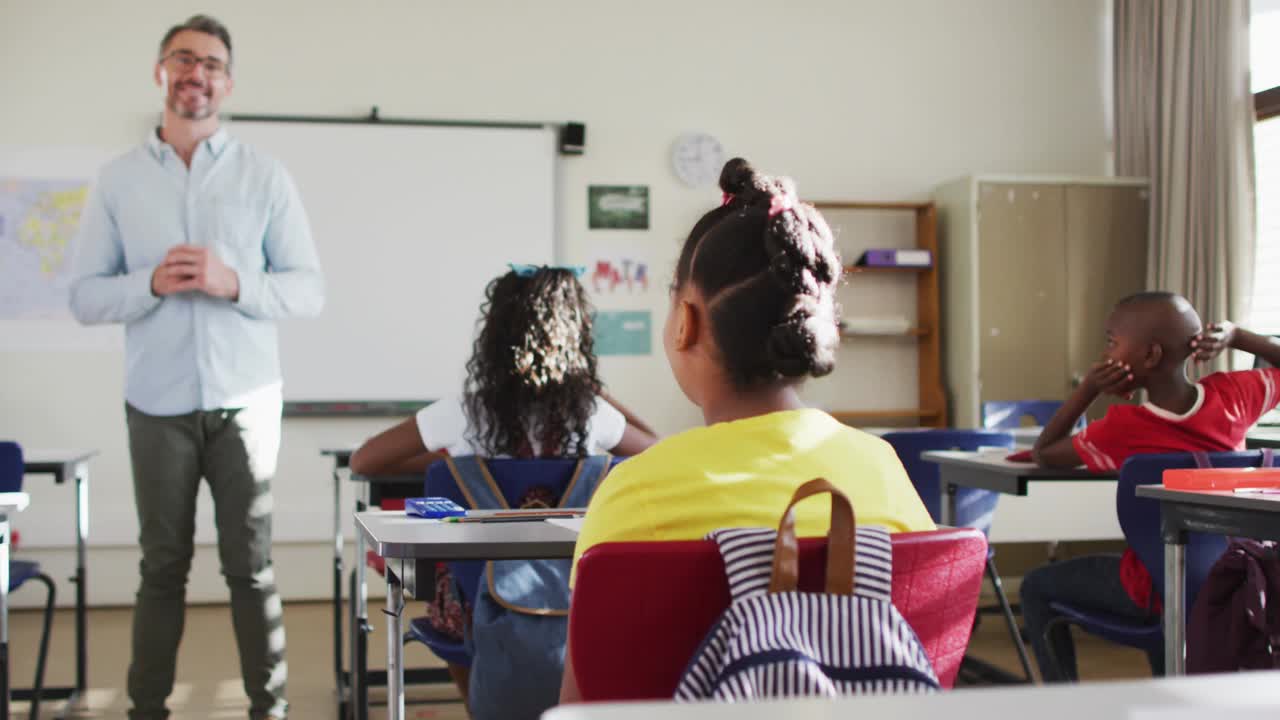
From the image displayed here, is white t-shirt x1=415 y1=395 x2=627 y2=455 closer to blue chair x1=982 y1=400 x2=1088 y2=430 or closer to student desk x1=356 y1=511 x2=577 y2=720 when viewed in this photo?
student desk x1=356 y1=511 x2=577 y2=720

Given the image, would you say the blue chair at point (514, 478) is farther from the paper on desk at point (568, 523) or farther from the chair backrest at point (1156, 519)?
the chair backrest at point (1156, 519)

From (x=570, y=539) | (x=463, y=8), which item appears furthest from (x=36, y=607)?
(x=570, y=539)

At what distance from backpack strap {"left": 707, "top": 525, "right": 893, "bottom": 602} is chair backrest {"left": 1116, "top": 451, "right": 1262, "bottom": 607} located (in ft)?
5.04

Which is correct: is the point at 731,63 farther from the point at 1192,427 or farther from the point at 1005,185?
the point at 1192,427

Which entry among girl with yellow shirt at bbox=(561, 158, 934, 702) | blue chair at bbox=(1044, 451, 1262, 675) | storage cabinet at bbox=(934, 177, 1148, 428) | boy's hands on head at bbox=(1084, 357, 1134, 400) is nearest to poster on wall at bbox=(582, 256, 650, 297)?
storage cabinet at bbox=(934, 177, 1148, 428)

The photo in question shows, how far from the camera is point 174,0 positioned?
17.4 feet

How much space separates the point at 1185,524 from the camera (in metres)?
2.02

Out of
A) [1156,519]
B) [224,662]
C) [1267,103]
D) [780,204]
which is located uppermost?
[1267,103]

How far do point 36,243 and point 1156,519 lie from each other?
187 inches

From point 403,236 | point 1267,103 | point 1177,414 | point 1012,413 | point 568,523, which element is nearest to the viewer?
point 568,523

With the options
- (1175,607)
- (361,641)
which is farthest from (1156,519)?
(361,641)

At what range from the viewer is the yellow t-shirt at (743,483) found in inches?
39.1

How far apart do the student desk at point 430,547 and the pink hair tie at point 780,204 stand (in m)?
0.56

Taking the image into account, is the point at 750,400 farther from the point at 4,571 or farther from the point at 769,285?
the point at 4,571
